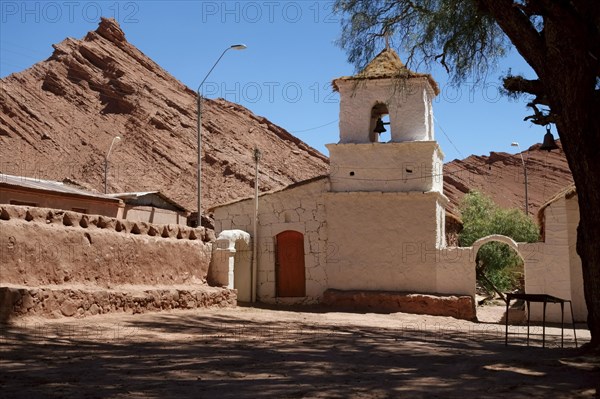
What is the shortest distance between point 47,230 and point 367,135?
11562 mm

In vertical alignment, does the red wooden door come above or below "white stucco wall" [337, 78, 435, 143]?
below

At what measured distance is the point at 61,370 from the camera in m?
6.57

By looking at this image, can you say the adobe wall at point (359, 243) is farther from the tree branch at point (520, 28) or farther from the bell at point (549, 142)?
the tree branch at point (520, 28)

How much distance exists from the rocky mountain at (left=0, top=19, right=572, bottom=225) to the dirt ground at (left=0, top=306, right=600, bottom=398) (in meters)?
39.8

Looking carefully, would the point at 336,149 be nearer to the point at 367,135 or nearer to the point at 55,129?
the point at 367,135

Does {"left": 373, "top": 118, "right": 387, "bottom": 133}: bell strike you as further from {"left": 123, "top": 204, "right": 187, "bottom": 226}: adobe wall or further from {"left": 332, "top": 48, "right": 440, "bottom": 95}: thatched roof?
{"left": 123, "top": 204, "right": 187, "bottom": 226}: adobe wall

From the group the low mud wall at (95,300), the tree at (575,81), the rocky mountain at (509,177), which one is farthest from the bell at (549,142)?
the rocky mountain at (509,177)

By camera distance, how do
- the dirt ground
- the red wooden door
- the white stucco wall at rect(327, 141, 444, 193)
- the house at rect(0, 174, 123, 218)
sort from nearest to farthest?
the dirt ground
the white stucco wall at rect(327, 141, 444, 193)
the house at rect(0, 174, 123, 218)
the red wooden door

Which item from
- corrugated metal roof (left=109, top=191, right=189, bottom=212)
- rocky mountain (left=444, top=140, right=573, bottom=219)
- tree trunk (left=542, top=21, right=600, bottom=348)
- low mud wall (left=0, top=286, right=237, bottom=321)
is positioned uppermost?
rocky mountain (left=444, top=140, right=573, bottom=219)

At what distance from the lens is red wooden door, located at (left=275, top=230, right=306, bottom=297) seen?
814 inches

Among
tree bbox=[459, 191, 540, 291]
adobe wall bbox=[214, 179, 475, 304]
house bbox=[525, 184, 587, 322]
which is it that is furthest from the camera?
tree bbox=[459, 191, 540, 291]

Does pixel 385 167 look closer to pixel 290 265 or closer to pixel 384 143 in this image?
pixel 384 143

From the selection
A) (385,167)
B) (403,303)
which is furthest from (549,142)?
(385,167)

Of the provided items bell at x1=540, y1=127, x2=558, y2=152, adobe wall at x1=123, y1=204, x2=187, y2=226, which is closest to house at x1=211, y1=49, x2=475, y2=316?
bell at x1=540, y1=127, x2=558, y2=152
